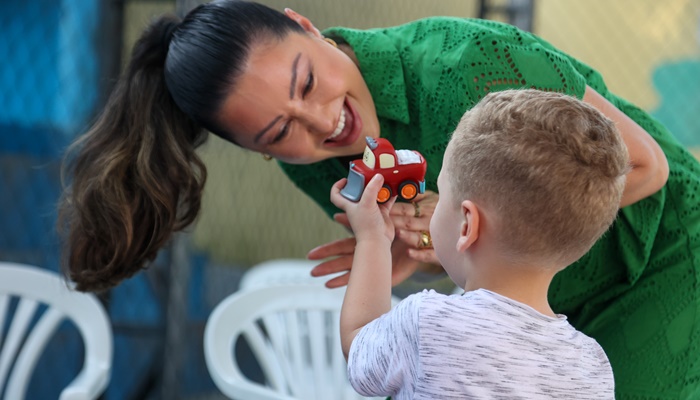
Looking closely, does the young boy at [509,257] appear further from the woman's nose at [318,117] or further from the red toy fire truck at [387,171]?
the woman's nose at [318,117]

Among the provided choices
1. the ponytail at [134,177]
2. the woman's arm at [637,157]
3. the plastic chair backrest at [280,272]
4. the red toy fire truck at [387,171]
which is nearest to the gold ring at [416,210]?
the red toy fire truck at [387,171]

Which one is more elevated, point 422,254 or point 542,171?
point 542,171

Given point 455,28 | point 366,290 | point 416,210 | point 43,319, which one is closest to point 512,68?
point 455,28

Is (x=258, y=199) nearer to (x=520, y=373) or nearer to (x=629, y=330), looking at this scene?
(x=629, y=330)

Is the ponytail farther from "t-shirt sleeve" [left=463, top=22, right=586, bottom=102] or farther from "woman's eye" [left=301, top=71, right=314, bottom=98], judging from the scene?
"t-shirt sleeve" [left=463, top=22, right=586, bottom=102]

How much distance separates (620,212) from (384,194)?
1.24ft

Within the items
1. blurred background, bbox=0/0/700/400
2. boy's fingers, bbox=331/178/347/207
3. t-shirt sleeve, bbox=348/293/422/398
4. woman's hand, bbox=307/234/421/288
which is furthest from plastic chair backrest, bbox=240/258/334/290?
t-shirt sleeve, bbox=348/293/422/398

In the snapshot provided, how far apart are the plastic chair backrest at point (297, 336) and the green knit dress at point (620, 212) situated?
75cm

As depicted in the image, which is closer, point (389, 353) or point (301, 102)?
point (389, 353)

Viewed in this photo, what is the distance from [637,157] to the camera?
1094 mm

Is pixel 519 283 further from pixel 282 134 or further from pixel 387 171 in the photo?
pixel 282 134

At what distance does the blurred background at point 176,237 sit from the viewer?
2.19 m

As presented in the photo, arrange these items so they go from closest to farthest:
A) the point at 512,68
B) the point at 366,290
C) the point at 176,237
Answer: the point at 366,290 < the point at 512,68 < the point at 176,237

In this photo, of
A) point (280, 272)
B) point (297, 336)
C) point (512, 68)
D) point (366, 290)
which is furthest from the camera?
point (280, 272)
